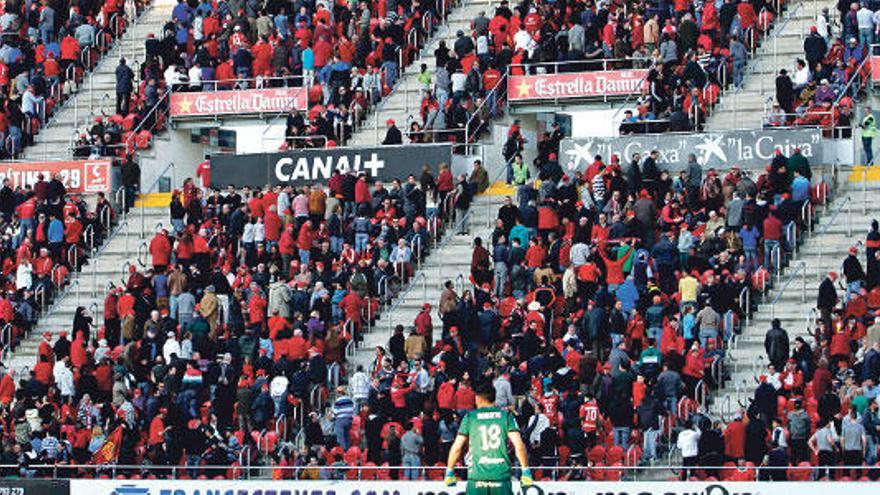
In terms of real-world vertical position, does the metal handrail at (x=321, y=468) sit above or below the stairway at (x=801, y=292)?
below

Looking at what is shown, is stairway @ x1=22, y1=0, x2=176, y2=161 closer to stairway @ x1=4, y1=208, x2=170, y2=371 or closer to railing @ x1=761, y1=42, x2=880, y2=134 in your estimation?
stairway @ x1=4, y1=208, x2=170, y2=371

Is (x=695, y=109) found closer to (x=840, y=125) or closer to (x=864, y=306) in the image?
(x=840, y=125)

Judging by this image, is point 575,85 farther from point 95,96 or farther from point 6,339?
point 6,339

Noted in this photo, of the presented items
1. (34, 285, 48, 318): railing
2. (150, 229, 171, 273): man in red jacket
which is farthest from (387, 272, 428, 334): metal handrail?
(34, 285, 48, 318): railing

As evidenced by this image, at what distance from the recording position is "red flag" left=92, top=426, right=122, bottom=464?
4422 centimetres

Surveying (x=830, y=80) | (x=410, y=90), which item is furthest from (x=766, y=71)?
(x=410, y=90)

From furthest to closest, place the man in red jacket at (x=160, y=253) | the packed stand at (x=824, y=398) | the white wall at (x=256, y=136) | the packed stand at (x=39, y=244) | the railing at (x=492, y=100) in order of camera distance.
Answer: the white wall at (x=256, y=136) → the railing at (x=492, y=100) → the packed stand at (x=39, y=244) → the man in red jacket at (x=160, y=253) → the packed stand at (x=824, y=398)

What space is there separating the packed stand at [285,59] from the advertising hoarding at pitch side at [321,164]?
3.21ft

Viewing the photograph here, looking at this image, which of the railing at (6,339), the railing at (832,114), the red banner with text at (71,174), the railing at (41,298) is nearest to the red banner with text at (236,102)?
the red banner with text at (71,174)

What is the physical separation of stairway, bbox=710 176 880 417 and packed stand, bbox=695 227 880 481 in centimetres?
48

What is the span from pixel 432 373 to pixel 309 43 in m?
13.2

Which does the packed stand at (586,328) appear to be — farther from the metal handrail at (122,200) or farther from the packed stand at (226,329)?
the metal handrail at (122,200)

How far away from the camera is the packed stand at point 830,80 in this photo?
4775 centimetres

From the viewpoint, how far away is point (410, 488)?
3919 cm
